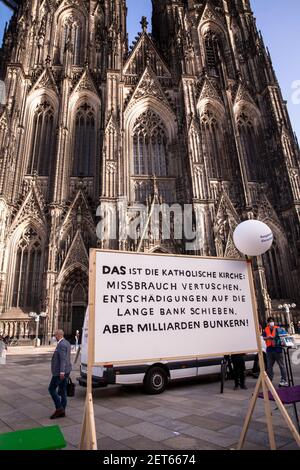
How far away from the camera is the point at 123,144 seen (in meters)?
23.9

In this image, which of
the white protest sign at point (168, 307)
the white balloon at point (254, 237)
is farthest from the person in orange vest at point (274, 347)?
the white balloon at point (254, 237)

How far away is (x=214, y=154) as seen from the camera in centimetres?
2572

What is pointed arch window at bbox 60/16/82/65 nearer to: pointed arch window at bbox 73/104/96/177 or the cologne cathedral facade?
the cologne cathedral facade

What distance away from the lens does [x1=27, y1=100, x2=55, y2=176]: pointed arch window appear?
23438 mm

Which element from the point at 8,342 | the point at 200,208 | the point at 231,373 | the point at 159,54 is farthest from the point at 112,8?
the point at 231,373

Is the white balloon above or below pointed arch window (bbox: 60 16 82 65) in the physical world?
below

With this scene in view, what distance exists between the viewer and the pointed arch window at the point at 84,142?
23.8 meters

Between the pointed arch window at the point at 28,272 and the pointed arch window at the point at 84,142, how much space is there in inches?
245

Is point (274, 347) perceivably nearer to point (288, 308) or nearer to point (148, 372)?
point (148, 372)

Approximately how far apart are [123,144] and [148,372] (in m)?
20.0

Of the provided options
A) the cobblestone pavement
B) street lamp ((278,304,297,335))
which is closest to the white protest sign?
the cobblestone pavement

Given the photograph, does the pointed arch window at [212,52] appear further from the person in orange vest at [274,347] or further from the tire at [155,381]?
the tire at [155,381]

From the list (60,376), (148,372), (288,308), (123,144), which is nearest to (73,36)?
(123,144)

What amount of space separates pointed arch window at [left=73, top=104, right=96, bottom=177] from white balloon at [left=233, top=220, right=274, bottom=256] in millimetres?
20520
